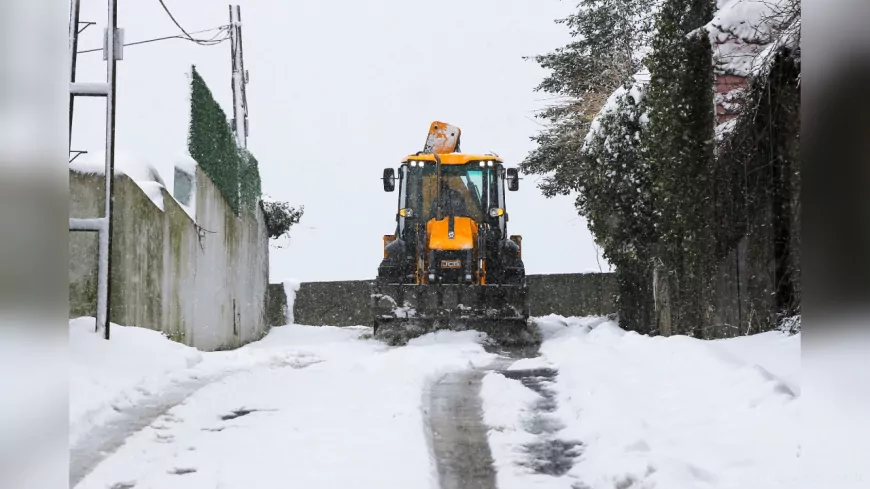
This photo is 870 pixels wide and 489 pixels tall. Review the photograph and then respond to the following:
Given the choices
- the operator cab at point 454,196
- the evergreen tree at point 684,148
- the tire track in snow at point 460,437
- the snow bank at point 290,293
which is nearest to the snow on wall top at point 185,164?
the operator cab at point 454,196

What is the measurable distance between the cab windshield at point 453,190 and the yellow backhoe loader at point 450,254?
18 mm

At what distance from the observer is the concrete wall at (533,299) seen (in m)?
25.1

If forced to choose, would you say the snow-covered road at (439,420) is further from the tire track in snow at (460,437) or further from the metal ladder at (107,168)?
the metal ladder at (107,168)

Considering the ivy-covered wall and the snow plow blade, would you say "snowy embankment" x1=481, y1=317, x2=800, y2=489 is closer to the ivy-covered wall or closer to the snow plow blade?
the snow plow blade

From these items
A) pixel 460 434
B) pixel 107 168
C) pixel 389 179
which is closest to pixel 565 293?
pixel 389 179

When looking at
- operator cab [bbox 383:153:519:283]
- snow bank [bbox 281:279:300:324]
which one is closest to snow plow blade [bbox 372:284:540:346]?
operator cab [bbox 383:153:519:283]

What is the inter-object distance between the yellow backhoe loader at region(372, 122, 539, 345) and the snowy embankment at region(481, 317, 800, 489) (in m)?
5.05

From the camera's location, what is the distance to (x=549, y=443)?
4.81 meters

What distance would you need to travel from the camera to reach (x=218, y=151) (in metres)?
14.2

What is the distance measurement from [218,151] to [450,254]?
4.55 meters

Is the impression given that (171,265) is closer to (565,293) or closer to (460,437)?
(460,437)

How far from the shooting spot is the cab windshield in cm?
1451

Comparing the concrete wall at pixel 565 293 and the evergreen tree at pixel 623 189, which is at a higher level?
the evergreen tree at pixel 623 189
